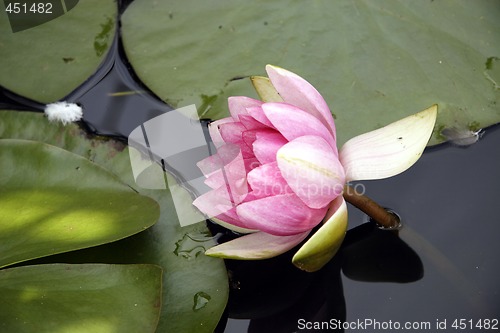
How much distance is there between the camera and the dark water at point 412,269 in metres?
1.44

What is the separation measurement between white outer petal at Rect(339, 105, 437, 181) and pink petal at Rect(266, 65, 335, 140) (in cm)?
9

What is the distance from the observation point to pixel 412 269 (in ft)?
4.95

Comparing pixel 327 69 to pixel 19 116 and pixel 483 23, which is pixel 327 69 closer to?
pixel 483 23

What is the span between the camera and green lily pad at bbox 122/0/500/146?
1.58 meters

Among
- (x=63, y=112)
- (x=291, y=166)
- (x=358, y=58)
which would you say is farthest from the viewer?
(x=63, y=112)

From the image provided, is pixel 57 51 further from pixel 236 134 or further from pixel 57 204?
pixel 236 134

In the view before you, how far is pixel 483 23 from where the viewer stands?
5.41ft

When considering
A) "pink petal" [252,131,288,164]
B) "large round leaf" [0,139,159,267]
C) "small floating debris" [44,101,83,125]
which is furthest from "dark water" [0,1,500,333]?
"small floating debris" [44,101,83,125]

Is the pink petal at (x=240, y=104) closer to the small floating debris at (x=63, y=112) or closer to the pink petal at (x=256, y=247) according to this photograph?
the pink petal at (x=256, y=247)

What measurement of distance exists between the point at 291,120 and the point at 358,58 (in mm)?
549

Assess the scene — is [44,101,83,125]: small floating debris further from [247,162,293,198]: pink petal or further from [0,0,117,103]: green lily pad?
[247,162,293,198]: pink petal

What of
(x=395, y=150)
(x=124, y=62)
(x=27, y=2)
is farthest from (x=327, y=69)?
(x=27, y=2)

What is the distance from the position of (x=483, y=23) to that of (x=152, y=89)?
1046mm

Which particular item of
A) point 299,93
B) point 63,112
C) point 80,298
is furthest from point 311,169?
point 63,112
